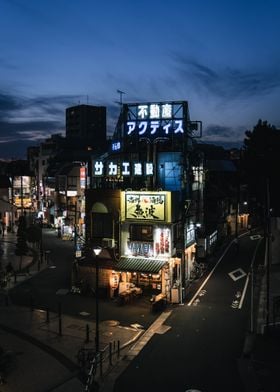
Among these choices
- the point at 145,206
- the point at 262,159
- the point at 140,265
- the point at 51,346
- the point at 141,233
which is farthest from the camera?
the point at 262,159

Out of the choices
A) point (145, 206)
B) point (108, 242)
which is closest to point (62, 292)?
point (108, 242)

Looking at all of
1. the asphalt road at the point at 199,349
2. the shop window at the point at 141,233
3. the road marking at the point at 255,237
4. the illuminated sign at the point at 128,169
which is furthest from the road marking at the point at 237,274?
the road marking at the point at 255,237

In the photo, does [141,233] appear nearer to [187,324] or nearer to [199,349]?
[187,324]

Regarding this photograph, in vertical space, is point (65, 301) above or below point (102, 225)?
below

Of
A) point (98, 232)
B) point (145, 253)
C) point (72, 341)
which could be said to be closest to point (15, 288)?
point (98, 232)

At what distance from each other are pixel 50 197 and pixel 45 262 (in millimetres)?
35374

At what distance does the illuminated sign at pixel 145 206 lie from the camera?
3161 centimetres

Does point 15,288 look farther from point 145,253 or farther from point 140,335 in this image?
point 140,335

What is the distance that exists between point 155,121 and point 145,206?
9.27 meters

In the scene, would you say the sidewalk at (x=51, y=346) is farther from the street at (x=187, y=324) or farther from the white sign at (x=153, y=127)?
the white sign at (x=153, y=127)

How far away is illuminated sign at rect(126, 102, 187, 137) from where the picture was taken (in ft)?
121

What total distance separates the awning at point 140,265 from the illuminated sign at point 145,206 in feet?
10.4

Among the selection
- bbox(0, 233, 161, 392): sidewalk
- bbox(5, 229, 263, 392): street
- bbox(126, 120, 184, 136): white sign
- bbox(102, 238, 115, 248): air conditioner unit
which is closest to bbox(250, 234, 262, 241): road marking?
bbox(5, 229, 263, 392): street

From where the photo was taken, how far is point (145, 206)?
105ft
